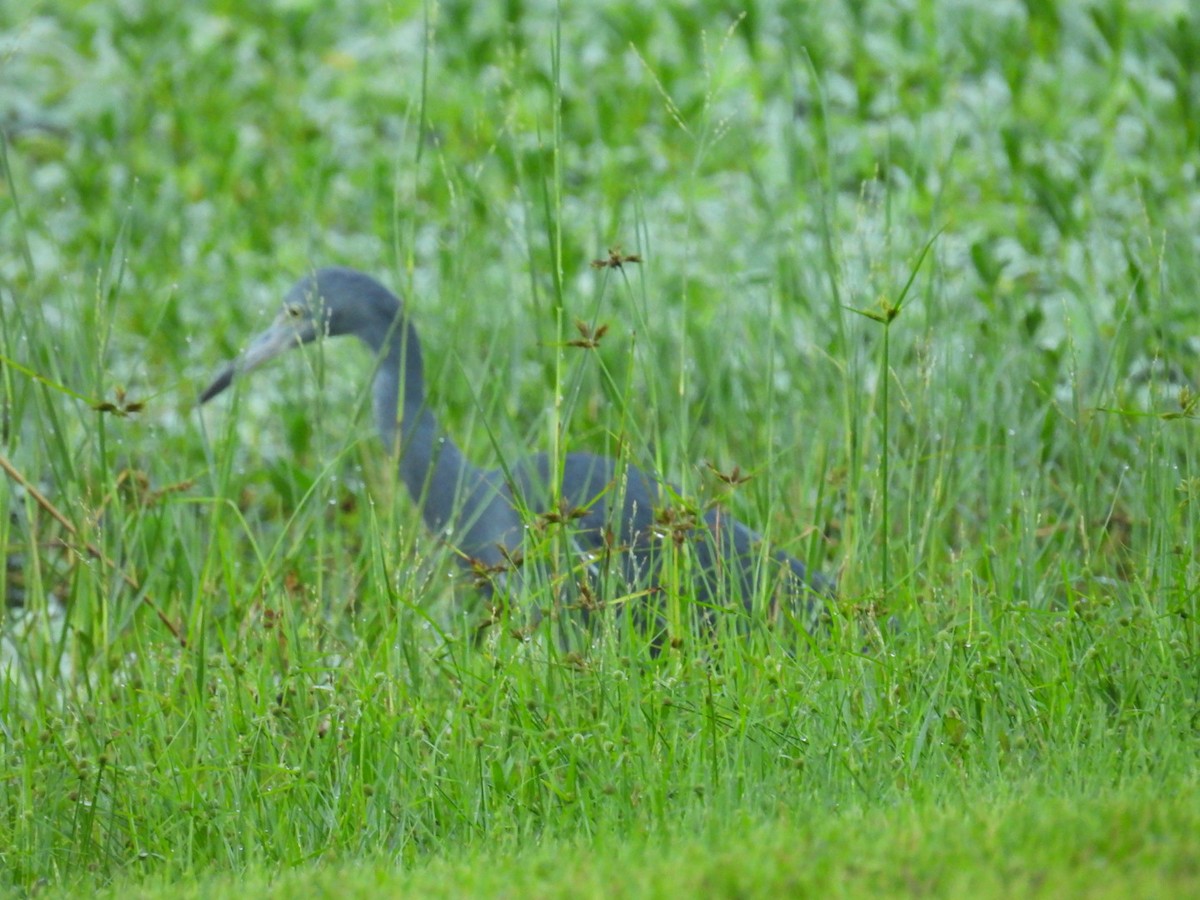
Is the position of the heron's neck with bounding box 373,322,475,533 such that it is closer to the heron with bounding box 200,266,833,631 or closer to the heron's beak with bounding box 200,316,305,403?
the heron with bounding box 200,266,833,631

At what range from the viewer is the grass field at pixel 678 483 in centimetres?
234

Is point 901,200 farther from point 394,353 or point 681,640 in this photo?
point 681,640

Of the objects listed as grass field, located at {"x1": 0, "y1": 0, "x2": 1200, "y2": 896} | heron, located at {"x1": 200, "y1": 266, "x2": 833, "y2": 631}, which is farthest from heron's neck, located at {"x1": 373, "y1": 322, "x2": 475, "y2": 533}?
grass field, located at {"x1": 0, "y1": 0, "x2": 1200, "y2": 896}

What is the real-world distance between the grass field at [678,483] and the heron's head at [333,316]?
9 cm

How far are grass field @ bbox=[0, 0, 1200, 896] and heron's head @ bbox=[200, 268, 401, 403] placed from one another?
88 mm

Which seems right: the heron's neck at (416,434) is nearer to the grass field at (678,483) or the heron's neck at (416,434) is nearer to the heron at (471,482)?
the heron at (471,482)

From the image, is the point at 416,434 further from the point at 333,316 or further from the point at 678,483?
the point at 678,483

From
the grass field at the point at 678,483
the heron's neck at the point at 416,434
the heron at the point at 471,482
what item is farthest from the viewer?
the heron's neck at the point at 416,434

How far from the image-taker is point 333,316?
167 inches

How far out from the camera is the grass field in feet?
7.66

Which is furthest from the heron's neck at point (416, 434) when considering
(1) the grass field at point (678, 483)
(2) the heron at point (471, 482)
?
(1) the grass field at point (678, 483)

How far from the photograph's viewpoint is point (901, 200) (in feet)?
17.1

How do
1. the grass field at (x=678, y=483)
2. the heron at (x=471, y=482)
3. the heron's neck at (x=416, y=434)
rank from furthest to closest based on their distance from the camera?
the heron's neck at (x=416, y=434) → the heron at (x=471, y=482) → the grass field at (x=678, y=483)

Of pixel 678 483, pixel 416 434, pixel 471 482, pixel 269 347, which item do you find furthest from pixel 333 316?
pixel 678 483
